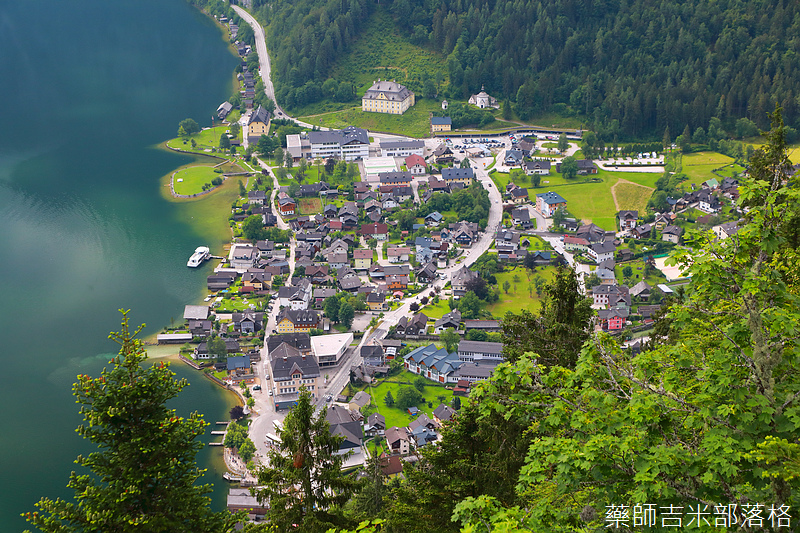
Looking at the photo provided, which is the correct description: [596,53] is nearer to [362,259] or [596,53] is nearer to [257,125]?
[257,125]

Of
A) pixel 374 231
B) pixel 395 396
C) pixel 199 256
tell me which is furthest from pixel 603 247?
pixel 199 256

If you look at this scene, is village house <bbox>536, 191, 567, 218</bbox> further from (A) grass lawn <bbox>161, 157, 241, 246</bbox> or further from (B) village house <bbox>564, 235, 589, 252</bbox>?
(A) grass lawn <bbox>161, 157, 241, 246</bbox>

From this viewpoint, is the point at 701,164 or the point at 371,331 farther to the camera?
the point at 701,164

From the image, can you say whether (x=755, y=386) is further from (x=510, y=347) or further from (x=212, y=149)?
(x=212, y=149)

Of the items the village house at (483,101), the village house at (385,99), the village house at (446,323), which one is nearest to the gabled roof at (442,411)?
the village house at (446,323)

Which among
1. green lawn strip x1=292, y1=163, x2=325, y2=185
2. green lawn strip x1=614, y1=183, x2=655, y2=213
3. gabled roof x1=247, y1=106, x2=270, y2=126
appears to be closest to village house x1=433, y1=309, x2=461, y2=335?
green lawn strip x1=614, y1=183, x2=655, y2=213

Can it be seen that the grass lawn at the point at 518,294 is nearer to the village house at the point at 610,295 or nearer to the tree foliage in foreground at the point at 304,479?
the village house at the point at 610,295
